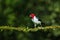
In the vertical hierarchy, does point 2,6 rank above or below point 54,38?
above

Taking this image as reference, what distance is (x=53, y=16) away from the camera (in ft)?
7.47

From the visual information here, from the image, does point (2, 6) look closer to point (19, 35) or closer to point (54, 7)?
point (19, 35)

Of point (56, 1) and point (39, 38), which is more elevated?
point (56, 1)

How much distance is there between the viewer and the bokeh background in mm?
2195

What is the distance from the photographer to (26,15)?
220 centimetres

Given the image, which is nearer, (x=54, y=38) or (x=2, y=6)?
(x=2, y=6)

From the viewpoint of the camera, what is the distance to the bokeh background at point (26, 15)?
220cm

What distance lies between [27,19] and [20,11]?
110mm

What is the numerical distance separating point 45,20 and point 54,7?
0.48 ft

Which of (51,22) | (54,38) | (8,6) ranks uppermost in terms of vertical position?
(8,6)

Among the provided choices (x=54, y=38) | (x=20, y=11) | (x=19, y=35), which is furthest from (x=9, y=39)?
(x=54, y=38)

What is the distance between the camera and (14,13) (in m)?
2.24

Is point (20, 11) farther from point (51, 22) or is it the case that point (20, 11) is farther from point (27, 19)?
point (51, 22)

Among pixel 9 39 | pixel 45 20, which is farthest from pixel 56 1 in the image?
pixel 9 39
